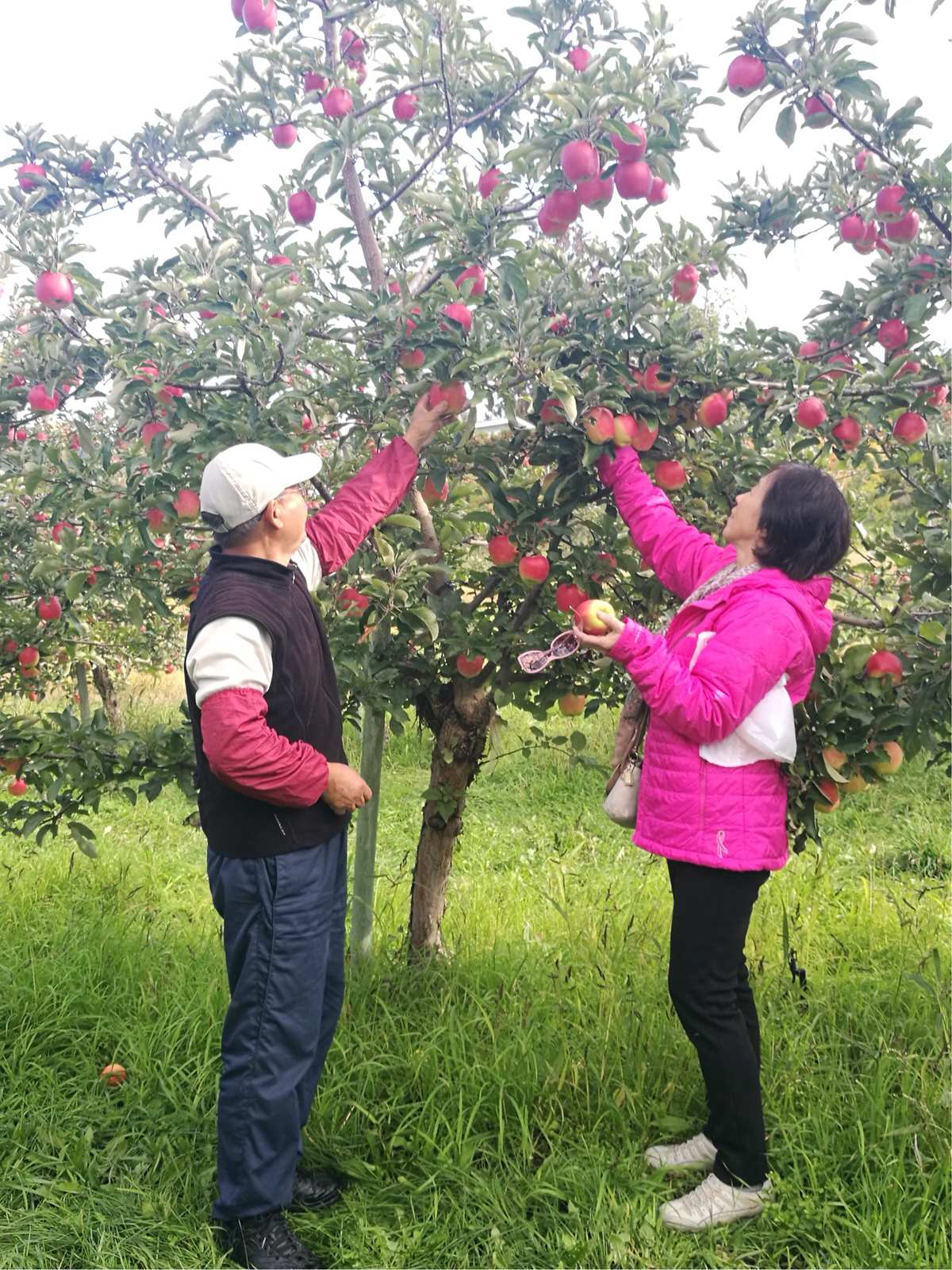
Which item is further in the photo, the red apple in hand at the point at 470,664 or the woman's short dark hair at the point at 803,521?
the red apple in hand at the point at 470,664

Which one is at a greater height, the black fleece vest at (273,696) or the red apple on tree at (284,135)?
the red apple on tree at (284,135)

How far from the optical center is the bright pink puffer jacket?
173cm

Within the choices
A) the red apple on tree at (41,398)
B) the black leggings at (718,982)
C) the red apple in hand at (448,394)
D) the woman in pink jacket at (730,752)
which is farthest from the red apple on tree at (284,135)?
the black leggings at (718,982)

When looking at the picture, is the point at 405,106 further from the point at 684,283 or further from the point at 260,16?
the point at 684,283

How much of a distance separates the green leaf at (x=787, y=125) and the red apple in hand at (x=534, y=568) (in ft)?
3.42

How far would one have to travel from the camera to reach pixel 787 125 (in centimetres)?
214

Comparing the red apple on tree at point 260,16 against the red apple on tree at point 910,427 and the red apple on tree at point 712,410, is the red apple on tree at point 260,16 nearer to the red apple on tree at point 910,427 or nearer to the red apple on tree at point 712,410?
the red apple on tree at point 712,410

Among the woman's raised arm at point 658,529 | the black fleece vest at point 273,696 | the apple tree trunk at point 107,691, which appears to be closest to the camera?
the black fleece vest at point 273,696

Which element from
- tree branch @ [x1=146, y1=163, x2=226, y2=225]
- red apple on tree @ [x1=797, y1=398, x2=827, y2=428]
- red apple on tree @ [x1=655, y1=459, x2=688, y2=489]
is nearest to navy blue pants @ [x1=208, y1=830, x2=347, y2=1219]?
red apple on tree @ [x1=655, y1=459, x2=688, y2=489]

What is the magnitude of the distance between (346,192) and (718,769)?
195cm

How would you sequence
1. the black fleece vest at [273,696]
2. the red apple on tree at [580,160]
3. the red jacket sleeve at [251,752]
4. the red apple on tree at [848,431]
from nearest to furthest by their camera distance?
the red jacket sleeve at [251,752] < the black fleece vest at [273,696] < the red apple on tree at [580,160] < the red apple on tree at [848,431]

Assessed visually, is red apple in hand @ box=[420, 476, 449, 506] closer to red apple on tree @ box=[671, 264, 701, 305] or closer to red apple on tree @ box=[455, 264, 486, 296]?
red apple on tree @ box=[455, 264, 486, 296]

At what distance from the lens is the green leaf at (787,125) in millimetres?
2129

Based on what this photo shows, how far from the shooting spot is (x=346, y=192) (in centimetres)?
279
